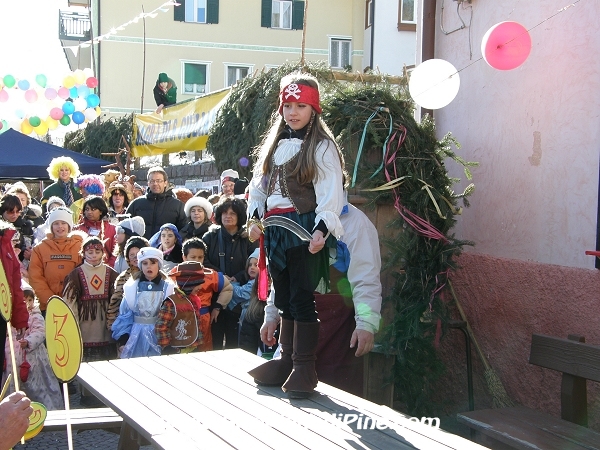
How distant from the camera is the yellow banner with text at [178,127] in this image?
10.9m

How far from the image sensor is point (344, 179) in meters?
3.44

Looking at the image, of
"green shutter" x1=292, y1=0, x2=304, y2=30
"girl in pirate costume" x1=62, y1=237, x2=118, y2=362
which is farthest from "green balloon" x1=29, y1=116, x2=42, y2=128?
"green shutter" x1=292, y1=0, x2=304, y2=30

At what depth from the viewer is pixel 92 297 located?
589 centimetres

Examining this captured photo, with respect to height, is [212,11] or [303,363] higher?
[212,11]

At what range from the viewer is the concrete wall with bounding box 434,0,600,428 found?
4.57 meters

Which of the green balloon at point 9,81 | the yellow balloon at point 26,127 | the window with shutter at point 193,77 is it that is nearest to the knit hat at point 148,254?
the green balloon at point 9,81

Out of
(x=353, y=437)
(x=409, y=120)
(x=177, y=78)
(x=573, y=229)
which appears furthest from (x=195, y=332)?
(x=177, y=78)

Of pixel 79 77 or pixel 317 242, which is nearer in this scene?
pixel 317 242

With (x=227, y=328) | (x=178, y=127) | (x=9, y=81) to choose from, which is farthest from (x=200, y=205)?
(x=9, y=81)

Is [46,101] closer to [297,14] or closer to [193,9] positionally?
[193,9]

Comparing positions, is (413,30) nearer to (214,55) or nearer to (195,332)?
(214,55)

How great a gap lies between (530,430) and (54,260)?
164 inches

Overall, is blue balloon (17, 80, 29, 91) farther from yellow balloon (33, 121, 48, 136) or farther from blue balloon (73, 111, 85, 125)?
blue balloon (73, 111, 85, 125)

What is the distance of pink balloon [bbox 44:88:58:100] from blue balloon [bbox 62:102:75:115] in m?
0.24
